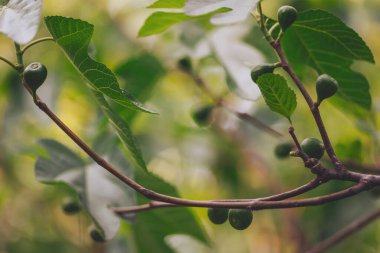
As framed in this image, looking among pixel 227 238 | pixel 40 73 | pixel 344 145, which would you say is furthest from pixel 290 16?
pixel 227 238

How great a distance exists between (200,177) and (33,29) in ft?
6.13

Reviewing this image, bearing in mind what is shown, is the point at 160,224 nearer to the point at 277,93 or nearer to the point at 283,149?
the point at 283,149

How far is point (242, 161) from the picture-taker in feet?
7.71

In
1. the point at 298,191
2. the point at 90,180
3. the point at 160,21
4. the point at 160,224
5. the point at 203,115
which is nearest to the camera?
the point at 298,191

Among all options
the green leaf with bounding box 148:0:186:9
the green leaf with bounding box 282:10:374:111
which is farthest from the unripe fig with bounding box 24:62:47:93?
the green leaf with bounding box 282:10:374:111

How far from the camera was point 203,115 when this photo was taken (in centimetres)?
159

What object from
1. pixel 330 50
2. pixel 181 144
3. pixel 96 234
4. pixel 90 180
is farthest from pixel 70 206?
pixel 181 144

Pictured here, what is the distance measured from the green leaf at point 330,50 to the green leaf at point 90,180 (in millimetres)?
403

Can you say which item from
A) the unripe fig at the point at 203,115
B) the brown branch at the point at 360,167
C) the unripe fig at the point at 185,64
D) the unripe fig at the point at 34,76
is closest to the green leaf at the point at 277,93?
the unripe fig at the point at 34,76

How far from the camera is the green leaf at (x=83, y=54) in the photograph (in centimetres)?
85

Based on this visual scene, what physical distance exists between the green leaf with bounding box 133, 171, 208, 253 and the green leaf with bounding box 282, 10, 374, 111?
0.38 meters

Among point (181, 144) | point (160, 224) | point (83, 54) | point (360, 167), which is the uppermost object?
point (83, 54)

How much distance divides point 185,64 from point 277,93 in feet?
2.74

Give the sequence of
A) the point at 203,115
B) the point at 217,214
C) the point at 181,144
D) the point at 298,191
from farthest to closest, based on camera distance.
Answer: the point at 181,144
the point at 203,115
the point at 217,214
the point at 298,191
